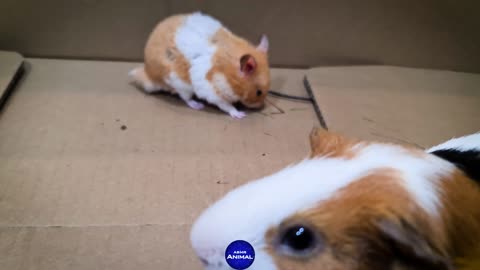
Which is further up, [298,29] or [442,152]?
[442,152]

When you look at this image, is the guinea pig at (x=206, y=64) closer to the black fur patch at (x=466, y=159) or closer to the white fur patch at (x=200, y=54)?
the white fur patch at (x=200, y=54)

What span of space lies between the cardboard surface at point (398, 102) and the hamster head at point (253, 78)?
23 cm

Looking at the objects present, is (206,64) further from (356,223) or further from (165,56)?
(356,223)

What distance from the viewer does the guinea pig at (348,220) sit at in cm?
68

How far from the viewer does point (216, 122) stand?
5.42ft

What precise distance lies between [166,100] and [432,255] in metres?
1.28

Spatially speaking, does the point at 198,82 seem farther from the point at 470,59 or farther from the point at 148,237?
the point at 470,59

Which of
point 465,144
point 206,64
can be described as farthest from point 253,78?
point 465,144

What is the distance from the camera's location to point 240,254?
0.69m

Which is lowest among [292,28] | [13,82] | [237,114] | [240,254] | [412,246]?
[13,82]

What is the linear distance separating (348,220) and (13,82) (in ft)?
4.76

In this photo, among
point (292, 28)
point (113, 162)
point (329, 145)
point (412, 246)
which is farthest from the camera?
point (292, 28)

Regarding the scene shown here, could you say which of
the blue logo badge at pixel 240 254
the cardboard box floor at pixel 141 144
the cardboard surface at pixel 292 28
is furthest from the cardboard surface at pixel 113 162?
the blue logo badge at pixel 240 254

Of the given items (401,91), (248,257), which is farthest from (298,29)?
(248,257)
